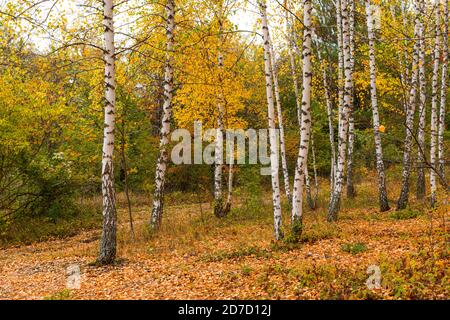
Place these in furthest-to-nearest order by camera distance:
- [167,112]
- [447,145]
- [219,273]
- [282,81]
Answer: [282,81], [447,145], [167,112], [219,273]

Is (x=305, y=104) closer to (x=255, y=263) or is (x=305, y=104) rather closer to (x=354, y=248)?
(x=354, y=248)

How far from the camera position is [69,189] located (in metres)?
17.0

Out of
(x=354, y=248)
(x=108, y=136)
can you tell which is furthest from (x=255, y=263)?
(x=108, y=136)

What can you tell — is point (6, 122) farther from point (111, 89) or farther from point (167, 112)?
point (111, 89)

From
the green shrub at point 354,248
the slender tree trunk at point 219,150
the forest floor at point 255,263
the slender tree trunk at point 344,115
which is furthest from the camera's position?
the slender tree trunk at point 219,150

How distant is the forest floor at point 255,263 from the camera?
5.95 metres

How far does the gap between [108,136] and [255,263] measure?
4.27 metres

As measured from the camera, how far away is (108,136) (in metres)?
8.70

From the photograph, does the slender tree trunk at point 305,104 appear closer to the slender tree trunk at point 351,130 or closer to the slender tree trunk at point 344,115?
the slender tree trunk at point 344,115

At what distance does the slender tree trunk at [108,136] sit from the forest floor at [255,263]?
670 mm

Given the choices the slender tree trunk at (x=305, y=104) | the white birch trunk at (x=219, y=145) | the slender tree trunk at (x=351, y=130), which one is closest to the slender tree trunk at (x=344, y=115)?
the slender tree trunk at (x=351, y=130)

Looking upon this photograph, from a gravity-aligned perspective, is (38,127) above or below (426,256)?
above
